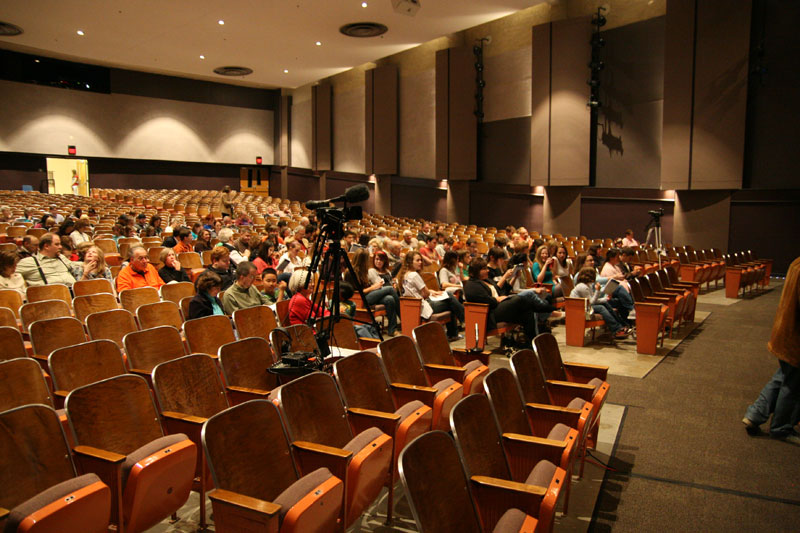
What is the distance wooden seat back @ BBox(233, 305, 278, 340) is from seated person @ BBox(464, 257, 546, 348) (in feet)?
7.21

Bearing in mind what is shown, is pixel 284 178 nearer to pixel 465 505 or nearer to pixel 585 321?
pixel 585 321

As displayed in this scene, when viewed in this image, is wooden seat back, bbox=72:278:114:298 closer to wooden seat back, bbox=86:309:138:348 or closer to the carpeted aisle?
wooden seat back, bbox=86:309:138:348

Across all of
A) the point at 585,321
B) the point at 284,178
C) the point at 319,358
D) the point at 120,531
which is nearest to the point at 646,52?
the point at 585,321

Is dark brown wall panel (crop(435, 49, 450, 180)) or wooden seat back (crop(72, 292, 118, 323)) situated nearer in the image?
wooden seat back (crop(72, 292, 118, 323))

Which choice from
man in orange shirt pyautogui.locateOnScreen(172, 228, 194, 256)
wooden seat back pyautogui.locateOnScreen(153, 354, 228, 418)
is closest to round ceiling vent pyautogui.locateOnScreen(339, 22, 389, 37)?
man in orange shirt pyautogui.locateOnScreen(172, 228, 194, 256)

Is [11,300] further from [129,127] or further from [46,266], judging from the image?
[129,127]

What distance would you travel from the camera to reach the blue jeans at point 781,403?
11.6ft

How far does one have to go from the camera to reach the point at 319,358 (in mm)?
3217

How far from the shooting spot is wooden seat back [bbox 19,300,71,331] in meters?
4.31

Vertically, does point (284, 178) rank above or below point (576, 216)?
above

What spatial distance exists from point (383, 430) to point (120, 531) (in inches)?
45.8

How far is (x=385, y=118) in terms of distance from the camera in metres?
19.3

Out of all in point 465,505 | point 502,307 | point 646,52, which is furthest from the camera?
point 646,52

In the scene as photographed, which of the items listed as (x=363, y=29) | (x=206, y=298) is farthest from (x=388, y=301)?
(x=363, y=29)
